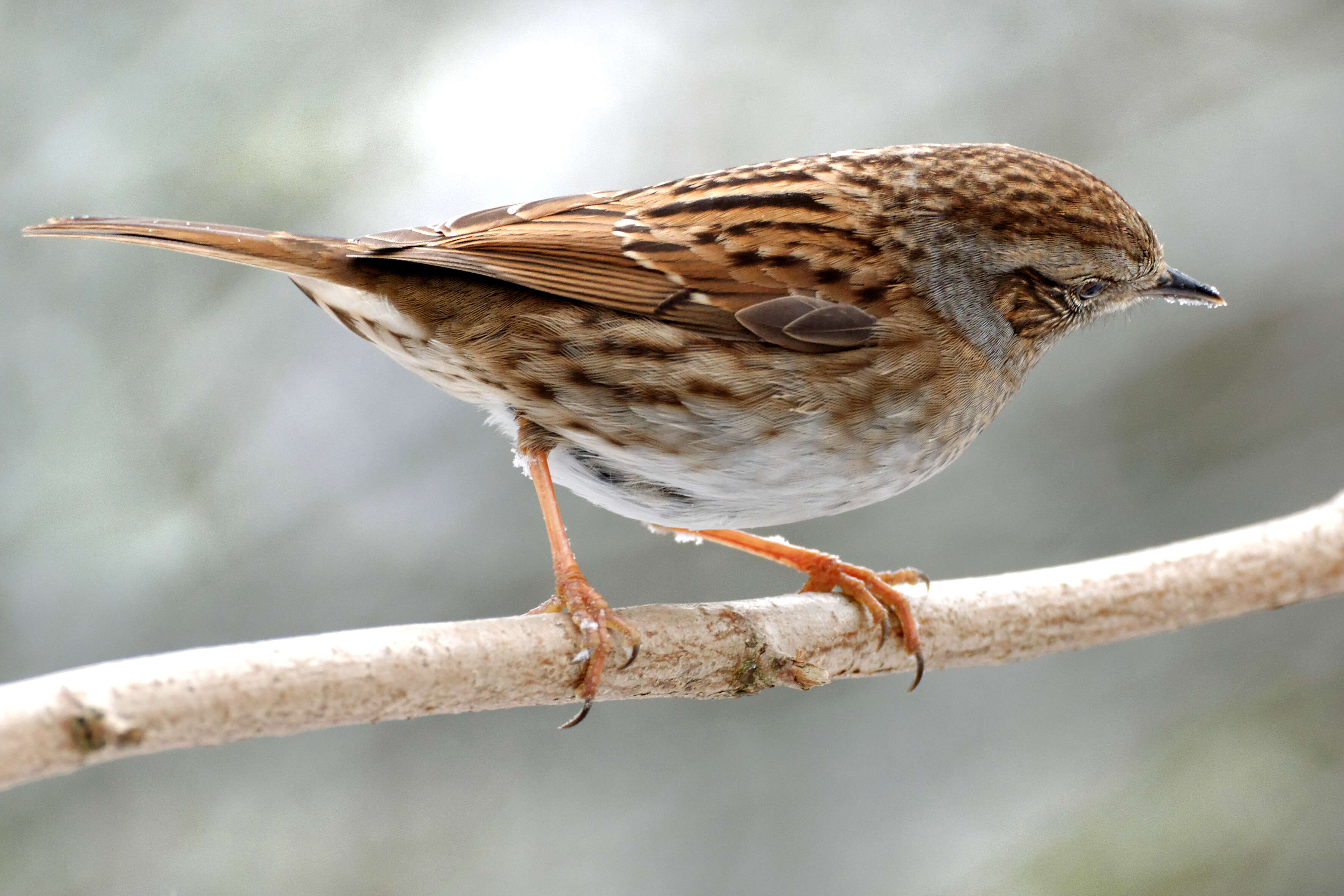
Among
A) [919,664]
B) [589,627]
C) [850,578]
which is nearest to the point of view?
[589,627]

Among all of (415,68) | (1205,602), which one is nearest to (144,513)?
(415,68)

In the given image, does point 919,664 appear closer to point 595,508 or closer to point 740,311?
point 740,311

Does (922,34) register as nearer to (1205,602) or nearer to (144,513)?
(1205,602)

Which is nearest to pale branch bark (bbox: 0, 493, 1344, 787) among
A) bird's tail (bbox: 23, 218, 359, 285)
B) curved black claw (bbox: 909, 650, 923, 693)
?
curved black claw (bbox: 909, 650, 923, 693)

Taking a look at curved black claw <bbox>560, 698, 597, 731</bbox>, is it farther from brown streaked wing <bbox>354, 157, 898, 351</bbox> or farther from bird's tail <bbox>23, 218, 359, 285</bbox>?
bird's tail <bbox>23, 218, 359, 285</bbox>

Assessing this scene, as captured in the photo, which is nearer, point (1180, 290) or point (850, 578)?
point (1180, 290)

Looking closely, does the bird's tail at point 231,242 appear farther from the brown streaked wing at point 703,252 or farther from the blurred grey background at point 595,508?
the blurred grey background at point 595,508

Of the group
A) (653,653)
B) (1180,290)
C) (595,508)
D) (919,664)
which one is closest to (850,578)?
(919,664)

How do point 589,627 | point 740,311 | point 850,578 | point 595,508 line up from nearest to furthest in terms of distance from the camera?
1. point 589,627
2. point 740,311
3. point 850,578
4. point 595,508
